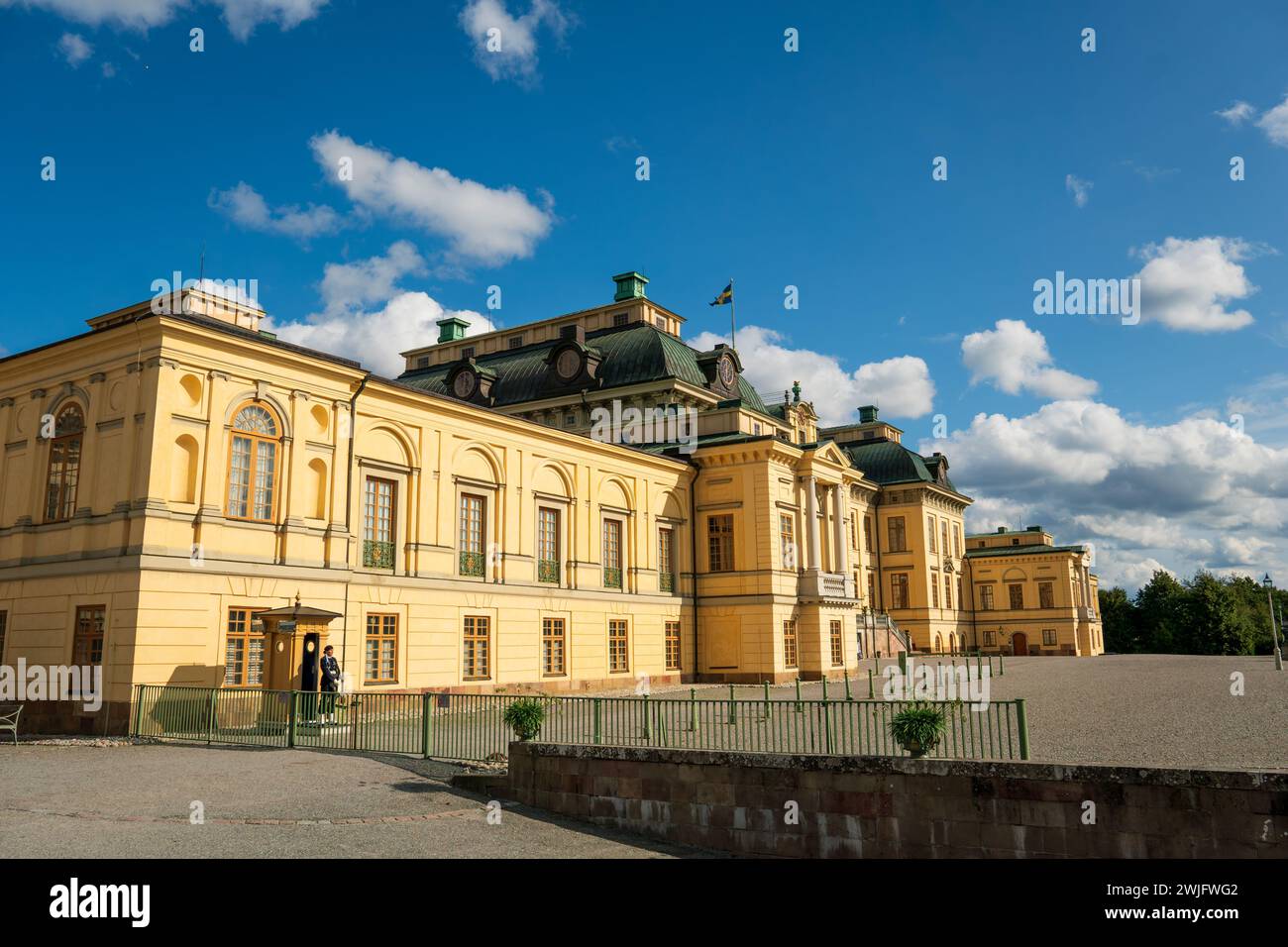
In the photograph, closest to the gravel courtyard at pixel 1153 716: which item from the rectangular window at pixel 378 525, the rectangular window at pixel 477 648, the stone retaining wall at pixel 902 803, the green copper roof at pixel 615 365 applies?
the stone retaining wall at pixel 902 803

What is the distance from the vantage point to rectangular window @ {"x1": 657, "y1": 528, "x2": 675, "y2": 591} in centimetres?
3850

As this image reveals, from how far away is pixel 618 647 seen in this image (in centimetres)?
3550

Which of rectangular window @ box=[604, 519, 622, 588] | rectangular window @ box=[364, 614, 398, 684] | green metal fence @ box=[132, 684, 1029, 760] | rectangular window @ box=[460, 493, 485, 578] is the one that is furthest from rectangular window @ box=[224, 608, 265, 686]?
rectangular window @ box=[604, 519, 622, 588]

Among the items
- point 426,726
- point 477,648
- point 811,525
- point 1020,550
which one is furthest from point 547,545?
point 1020,550

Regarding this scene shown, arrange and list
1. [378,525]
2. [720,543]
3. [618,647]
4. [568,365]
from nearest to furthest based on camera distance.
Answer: [378,525] → [618,647] → [720,543] → [568,365]

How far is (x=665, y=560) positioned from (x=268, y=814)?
2754cm

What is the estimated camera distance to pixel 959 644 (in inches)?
2844

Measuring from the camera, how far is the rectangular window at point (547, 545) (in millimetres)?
32344

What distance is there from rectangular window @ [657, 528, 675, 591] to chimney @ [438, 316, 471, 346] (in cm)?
2565

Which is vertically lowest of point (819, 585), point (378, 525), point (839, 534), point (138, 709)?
point (138, 709)

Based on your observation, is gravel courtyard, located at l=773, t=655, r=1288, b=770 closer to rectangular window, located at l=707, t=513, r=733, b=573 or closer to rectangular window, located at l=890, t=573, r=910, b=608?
rectangular window, located at l=707, t=513, r=733, b=573

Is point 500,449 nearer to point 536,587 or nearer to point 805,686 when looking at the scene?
point 536,587

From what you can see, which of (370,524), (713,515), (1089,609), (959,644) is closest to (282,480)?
(370,524)

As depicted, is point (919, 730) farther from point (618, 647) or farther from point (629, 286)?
point (629, 286)
